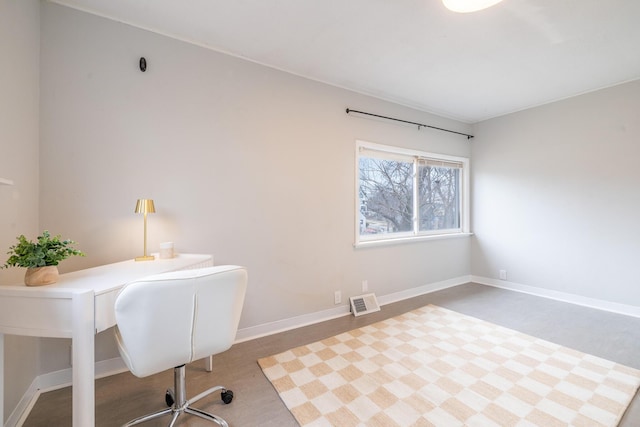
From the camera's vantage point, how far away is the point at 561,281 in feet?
11.1

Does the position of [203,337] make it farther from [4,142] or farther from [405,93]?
[405,93]

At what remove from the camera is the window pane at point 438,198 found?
3.83m

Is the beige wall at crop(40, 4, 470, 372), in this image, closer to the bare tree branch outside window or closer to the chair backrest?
the bare tree branch outside window

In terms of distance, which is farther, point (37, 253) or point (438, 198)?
point (438, 198)

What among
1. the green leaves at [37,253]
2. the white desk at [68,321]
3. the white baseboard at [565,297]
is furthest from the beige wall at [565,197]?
the green leaves at [37,253]

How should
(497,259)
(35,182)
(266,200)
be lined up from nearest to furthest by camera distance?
(35,182) < (266,200) < (497,259)

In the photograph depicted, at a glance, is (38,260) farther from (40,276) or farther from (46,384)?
(46,384)

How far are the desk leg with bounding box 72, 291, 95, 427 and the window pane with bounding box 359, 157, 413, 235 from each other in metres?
2.60

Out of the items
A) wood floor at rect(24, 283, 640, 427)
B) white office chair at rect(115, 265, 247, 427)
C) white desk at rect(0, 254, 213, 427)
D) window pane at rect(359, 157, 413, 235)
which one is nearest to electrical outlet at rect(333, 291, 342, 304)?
wood floor at rect(24, 283, 640, 427)

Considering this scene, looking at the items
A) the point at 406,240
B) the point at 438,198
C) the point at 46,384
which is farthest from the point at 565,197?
the point at 46,384

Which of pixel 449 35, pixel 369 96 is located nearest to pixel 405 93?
pixel 369 96

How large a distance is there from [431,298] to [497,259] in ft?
4.64

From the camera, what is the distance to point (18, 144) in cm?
149

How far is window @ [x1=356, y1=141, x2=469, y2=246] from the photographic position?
10.7 ft
